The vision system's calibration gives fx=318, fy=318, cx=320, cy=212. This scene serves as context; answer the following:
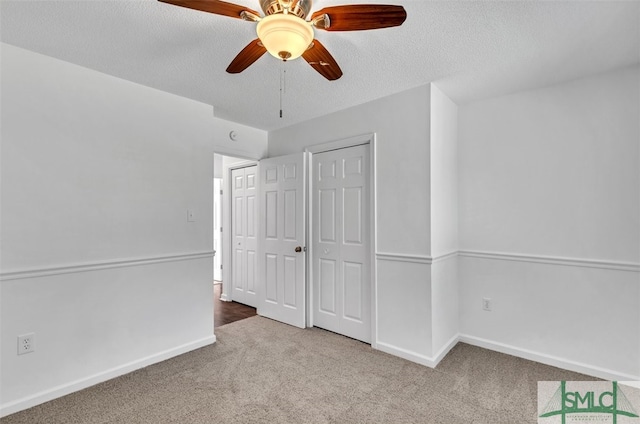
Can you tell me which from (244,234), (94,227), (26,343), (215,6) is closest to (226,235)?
(244,234)

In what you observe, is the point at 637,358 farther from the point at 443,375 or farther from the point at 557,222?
the point at 443,375

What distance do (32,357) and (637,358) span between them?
13.8ft

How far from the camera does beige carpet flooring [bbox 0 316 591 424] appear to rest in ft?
6.43

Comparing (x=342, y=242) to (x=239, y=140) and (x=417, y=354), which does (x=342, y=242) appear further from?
(x=239, y=140)

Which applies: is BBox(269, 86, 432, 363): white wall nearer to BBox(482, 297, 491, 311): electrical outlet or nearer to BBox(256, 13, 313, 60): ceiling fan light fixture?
BBox(482, 297, 491, 311): electrical outlet

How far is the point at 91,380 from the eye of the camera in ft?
7.57

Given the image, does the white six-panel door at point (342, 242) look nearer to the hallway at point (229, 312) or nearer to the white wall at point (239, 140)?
the white wall at point (239, 140)

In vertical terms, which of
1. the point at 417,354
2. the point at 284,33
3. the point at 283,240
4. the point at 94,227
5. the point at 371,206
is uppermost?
Answer: the point at 284,33

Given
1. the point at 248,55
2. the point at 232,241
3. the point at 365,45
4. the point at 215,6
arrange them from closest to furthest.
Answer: the point at 215,6, the point at 248,55, the point at 365,45, the point at 232,241

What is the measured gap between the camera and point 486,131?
2.98 metres

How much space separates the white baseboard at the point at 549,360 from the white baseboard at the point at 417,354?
232 millimetres

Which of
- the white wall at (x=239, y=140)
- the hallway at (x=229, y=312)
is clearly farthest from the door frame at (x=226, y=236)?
the white wall at (x=239, y=140)

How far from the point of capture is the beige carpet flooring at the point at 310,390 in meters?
1.96

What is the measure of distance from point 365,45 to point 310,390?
235 cm
